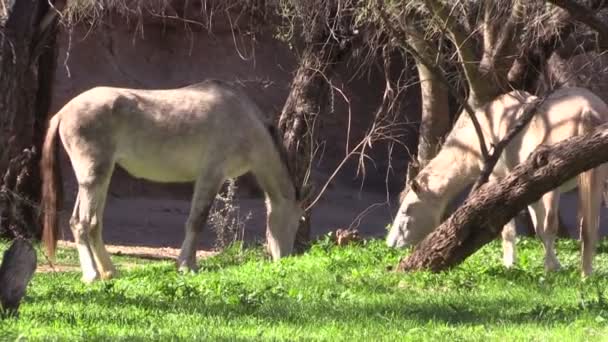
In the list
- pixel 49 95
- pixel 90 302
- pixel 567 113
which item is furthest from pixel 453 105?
pixel 90 302

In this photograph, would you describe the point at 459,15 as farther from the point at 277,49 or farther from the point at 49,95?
the point at 277,49

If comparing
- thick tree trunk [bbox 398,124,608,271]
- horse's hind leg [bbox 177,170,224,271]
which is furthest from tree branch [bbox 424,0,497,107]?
horse's hind leg [bbox 177,170,224,271]

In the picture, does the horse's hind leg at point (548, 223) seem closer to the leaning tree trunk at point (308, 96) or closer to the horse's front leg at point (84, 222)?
the leaning tree trunk at point (308, 96)

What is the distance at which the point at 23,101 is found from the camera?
15.8 meters

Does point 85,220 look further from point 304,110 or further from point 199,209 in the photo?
point 304,110

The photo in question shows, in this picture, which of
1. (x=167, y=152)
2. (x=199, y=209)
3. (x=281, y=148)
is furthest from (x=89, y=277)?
(x=281, y=148)

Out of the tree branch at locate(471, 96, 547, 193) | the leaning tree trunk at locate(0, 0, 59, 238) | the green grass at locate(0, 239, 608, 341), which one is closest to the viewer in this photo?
the green grass at locate(0, 239, 608, 341)

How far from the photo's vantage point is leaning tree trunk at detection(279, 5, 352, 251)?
556 inches

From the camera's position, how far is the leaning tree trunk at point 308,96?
14.1 meters

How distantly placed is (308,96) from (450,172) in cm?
223

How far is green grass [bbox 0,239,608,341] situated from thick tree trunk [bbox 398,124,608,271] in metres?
0.22

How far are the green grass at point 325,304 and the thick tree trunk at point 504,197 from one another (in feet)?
0.73

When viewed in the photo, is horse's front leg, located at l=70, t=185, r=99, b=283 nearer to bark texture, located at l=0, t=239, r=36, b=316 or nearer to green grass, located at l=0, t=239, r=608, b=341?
green grass, located at l=0, t=239, r=608, b=341

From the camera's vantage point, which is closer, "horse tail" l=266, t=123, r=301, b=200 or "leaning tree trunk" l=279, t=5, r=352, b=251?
"horse tail" l=266, t=123, r=301, b=200
